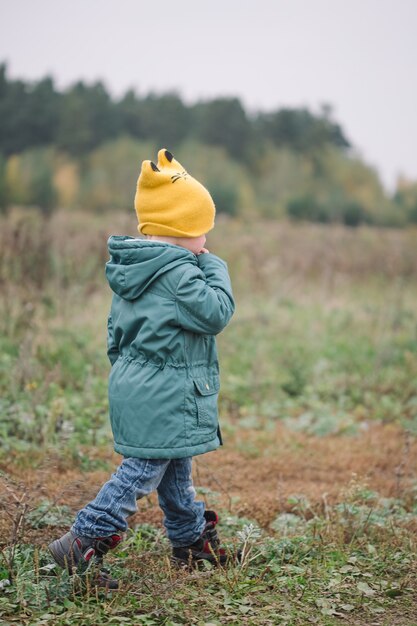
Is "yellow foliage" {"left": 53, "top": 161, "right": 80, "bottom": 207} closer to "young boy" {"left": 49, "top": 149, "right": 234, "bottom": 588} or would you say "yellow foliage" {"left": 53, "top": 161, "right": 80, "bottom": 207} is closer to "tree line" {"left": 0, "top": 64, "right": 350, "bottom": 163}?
"tree line" {"left": 0, "top": 64, "right": 350, "bottom": 163}

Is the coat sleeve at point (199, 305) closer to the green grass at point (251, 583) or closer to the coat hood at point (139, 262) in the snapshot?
the coat hood at point (139, 262)

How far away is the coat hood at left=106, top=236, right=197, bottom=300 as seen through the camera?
279cm

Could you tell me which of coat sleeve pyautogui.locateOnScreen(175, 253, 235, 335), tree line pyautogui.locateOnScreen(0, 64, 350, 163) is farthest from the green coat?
tree line pyautogui.locateOnScreen(0, 64, 350, 163)

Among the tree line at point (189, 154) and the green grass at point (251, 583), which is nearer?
→ the green grass at point (251, 583)

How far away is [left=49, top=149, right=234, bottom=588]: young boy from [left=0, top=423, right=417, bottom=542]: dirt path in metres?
0.36

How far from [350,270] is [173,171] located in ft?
33.4

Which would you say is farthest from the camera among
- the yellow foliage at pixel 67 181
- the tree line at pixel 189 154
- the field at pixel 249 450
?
the tree line at pixel 189 154

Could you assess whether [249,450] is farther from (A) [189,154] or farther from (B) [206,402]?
(A) [189,154]

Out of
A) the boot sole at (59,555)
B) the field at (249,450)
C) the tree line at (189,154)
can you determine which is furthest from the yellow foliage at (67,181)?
the boot sole at (59,555)

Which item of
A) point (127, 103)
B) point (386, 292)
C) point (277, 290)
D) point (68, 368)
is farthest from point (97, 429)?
point (127, 103)

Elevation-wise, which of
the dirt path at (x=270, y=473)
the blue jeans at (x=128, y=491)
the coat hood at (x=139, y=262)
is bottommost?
the dirt path at (x=270, y=473)

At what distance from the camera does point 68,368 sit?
20.3 ft

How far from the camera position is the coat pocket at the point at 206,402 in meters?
2.83

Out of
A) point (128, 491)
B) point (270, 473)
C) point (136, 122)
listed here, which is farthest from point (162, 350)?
point (136, 122)
